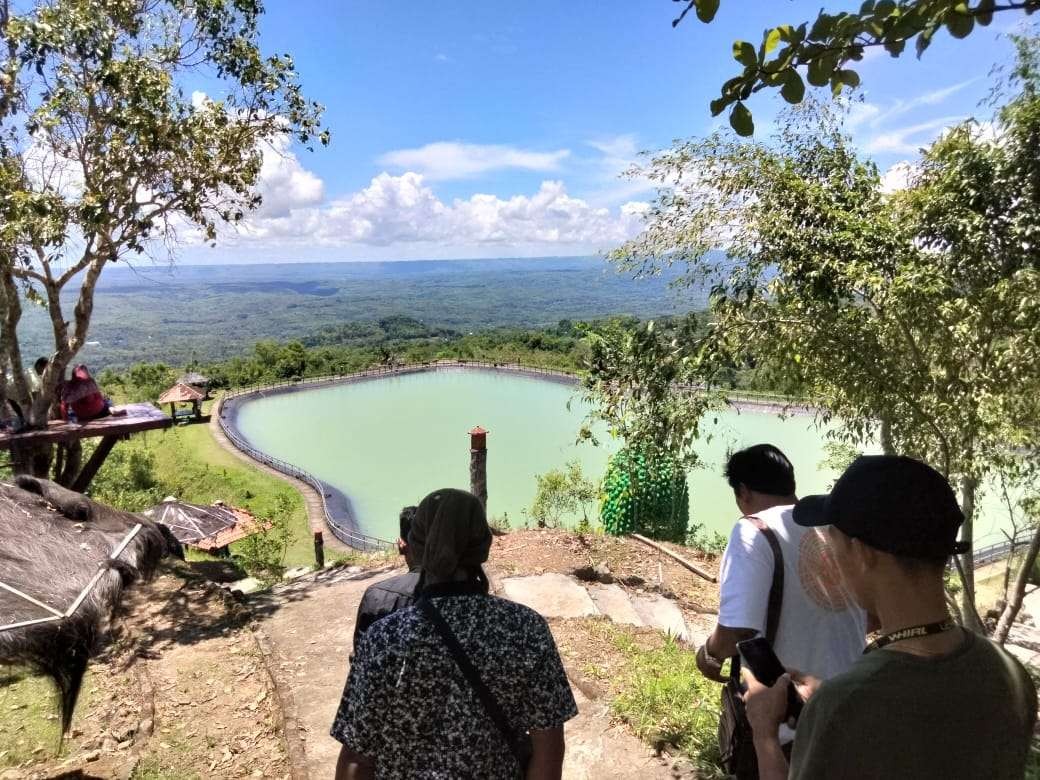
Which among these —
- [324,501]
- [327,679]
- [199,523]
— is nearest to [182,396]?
[324,501]

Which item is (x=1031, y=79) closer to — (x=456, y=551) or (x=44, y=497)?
(x=456, y=551)

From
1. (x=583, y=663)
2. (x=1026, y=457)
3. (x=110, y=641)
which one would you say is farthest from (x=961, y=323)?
(x=110, y=641)

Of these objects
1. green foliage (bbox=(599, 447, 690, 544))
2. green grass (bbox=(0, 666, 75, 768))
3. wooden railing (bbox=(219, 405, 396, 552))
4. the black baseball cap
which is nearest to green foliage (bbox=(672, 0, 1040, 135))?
the black baseball cap

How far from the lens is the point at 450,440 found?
93.9 ft

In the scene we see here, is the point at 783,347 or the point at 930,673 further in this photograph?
the point at 783,347

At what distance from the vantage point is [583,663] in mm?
4223

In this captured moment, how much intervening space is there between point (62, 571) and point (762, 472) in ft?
9.26

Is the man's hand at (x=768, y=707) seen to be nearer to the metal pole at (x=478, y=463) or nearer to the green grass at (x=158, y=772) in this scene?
the green grass at (x=158, y=772)

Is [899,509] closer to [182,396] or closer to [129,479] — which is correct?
[129,479]

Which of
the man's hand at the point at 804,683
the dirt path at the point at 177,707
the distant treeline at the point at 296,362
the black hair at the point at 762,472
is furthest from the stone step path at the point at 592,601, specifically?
the distant treeline at the point at 296,362

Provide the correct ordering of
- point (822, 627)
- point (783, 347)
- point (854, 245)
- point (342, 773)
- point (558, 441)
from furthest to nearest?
point (558, 441) → point (783, 347) → point (854, 245) → point (822, 627) → point (342, 773)

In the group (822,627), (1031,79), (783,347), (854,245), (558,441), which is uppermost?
(1031,79)

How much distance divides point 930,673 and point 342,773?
3.96ft

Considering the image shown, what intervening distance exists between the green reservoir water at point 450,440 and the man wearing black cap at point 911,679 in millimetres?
12861
